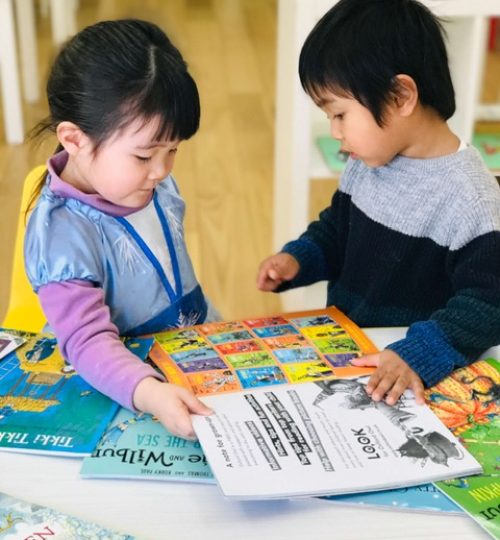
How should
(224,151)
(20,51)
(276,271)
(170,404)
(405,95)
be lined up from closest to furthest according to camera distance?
(170,404) → (405,95) → (276,271) → (224,151) → (20,51)

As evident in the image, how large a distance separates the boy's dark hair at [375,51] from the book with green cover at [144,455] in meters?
0.46

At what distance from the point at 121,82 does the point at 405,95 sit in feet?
1.10

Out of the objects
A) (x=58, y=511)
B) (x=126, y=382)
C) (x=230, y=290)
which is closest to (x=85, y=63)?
(x=126, y=382)

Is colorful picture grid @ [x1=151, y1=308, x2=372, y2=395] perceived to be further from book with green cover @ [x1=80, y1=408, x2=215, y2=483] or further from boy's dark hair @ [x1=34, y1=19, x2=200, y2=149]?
boy's dark hair @ [x1=34, y1=19, x2=200, y2=149]

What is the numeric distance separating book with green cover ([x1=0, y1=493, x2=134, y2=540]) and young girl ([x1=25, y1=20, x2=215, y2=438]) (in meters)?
0.17

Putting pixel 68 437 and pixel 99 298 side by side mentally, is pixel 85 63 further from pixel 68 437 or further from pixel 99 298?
pixel 68 437

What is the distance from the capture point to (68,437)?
0.80 metres

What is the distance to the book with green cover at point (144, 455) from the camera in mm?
758

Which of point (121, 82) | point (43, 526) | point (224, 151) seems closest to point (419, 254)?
point (121, 82)

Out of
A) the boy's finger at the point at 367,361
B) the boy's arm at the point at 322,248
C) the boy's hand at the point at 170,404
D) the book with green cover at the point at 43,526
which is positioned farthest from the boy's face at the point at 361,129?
the book with green cover at the point at 43,526

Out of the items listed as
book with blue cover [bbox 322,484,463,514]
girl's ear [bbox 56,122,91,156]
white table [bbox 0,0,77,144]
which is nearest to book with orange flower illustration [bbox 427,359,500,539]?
book with blue cover [bbox 322,484,463,514]

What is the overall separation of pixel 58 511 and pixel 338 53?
600 millimetres

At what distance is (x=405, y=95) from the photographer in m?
1.04

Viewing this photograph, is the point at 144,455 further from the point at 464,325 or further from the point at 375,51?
the point at 375,51
